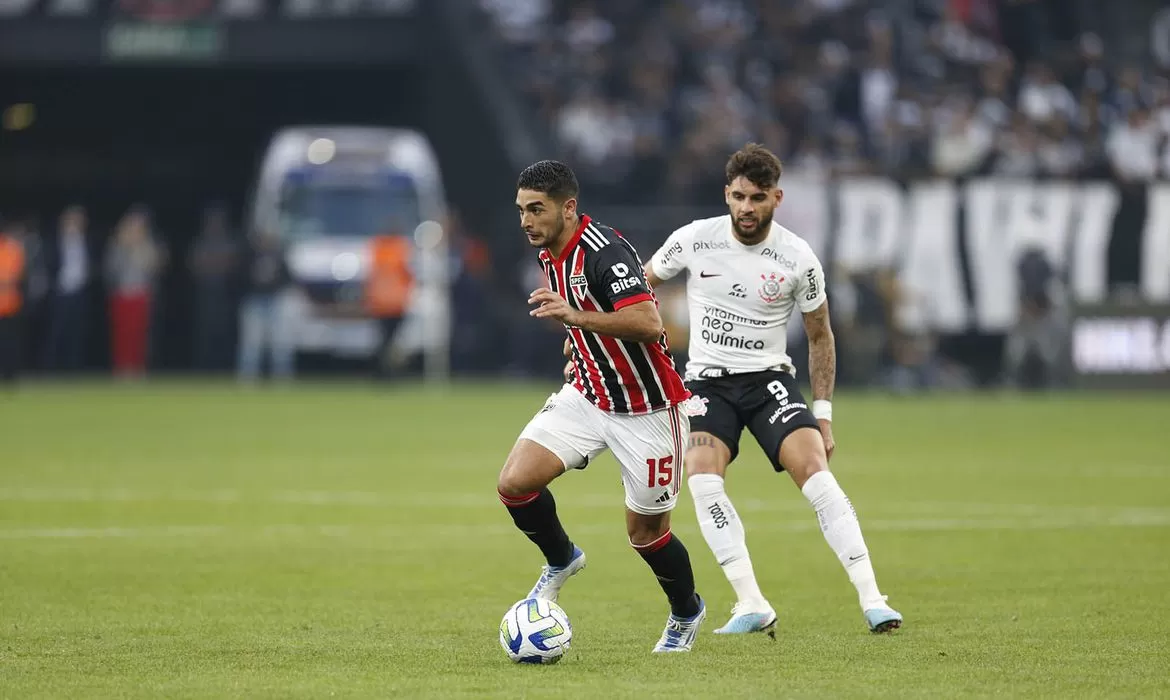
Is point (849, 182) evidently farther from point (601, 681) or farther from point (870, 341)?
point (601, 681)

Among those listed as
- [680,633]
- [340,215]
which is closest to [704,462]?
[680,633]

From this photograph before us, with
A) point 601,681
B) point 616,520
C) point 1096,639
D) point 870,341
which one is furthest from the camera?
point 870,341

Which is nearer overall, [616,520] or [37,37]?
[616,520]

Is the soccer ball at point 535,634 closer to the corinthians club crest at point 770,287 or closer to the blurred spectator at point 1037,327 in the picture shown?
the corinthians club crest at point 770,287

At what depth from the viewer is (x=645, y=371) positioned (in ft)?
27.5

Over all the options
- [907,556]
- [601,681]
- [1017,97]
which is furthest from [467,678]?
[1017,97]

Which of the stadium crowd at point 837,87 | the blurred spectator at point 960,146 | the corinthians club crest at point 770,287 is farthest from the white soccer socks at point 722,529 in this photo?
the blurred spectator at point 960,146

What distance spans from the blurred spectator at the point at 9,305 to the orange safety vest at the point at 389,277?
533 cm

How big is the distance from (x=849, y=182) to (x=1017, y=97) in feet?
15.8

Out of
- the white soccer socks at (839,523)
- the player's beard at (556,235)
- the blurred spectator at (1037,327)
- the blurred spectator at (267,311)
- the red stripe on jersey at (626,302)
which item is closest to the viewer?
the red stripe on jersey at (626,302)

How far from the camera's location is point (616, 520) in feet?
45.4

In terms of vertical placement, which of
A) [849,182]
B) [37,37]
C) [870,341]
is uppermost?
[37,37]

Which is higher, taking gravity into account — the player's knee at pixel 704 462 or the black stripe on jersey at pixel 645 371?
the black stripe on jersey at pixel 645 371

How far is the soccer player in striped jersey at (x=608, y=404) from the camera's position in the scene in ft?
26.7
